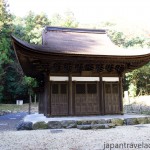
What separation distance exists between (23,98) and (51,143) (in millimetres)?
37005

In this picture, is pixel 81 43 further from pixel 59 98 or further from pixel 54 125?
pixel 54 125

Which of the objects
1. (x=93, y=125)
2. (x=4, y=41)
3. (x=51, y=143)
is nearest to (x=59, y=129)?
(x=93, y=125)

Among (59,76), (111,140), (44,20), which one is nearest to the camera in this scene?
(111,140)

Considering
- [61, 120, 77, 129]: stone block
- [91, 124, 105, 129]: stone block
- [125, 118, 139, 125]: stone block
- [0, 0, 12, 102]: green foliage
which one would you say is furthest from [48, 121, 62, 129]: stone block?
[0, 0, 12, 102]: green foliage

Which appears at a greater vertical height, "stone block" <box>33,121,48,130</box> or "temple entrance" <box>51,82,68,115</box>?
"temple entrance" <box>51,82,68,115</box>

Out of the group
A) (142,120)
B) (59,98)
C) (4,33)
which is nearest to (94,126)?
(59,98)

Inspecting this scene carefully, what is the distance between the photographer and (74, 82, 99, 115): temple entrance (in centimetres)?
1334

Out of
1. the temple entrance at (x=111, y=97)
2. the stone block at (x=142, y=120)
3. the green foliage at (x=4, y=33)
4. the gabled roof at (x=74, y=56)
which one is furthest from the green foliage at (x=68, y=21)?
the stone block at (x=142, y=120)

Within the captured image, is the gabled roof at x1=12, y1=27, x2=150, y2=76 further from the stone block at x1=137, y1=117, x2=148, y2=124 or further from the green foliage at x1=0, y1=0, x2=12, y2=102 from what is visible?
the green foliage at x1=0, y1=0, x2=12, y2=102

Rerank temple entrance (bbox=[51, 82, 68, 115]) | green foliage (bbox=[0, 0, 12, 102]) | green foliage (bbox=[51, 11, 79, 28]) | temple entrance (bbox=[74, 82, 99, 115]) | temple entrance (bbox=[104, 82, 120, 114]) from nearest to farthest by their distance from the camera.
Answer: temple entrance (bbox=[51, 82, 68, 115]), temple entrance (bbox=[74, 82, 99, 115]), temple entrance (bbox=[104, 82, 120, 114]), green foliage (bbox=[51, 11, 79, 28]), green foliage (bbox=[0, 0, 12, 102])

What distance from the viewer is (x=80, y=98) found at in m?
13.4

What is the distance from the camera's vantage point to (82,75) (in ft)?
44.5

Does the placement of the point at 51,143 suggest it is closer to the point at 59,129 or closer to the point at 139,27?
the point at 59,129

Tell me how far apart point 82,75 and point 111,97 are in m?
2.24
